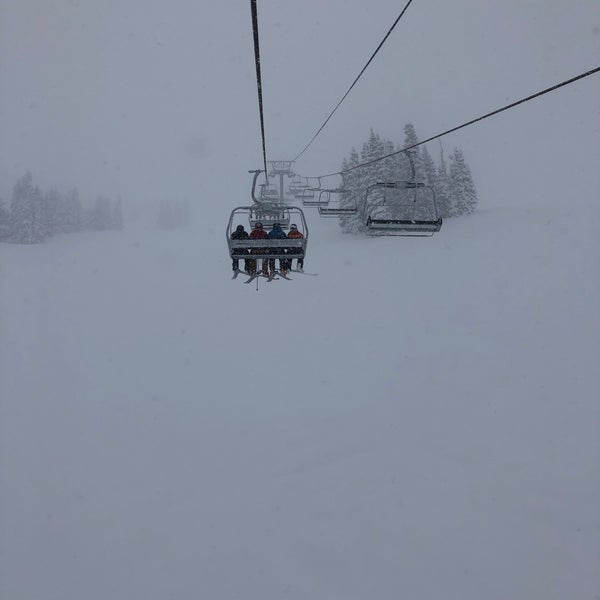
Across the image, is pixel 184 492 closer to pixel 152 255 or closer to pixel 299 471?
pixel 299 471

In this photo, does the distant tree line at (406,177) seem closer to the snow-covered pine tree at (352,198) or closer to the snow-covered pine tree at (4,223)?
the snow-covered pine tree at (352,198)

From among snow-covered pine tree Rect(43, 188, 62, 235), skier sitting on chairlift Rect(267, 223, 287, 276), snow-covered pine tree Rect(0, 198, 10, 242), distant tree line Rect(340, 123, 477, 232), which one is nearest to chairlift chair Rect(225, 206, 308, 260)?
skier sitting on chairlift Rect(267, 223, 287, 276)

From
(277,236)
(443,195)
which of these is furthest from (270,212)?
(443,195)

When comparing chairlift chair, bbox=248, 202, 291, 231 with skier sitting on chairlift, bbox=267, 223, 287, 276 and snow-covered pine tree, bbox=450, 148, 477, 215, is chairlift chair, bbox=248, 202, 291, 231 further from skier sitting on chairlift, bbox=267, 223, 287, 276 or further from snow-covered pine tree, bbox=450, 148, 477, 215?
snow-covered pine tree, bbox=450, 148, 477, 215

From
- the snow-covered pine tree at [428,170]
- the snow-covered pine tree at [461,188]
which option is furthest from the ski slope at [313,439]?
the snow-covered pine tree at [461,188]

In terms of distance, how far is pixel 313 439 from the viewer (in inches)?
603

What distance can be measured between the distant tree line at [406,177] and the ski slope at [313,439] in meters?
12.4

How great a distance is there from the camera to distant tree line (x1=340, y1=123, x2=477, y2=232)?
38.5 metres

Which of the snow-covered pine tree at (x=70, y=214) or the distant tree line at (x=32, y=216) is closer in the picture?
the distant tree line at (x=32, y=216)

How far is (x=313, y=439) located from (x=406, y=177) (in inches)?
1275

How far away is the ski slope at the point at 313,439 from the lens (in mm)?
11391

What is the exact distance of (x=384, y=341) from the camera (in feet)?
72.0

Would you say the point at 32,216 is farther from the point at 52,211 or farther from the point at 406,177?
the point at 406,177

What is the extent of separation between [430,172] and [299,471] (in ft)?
109
